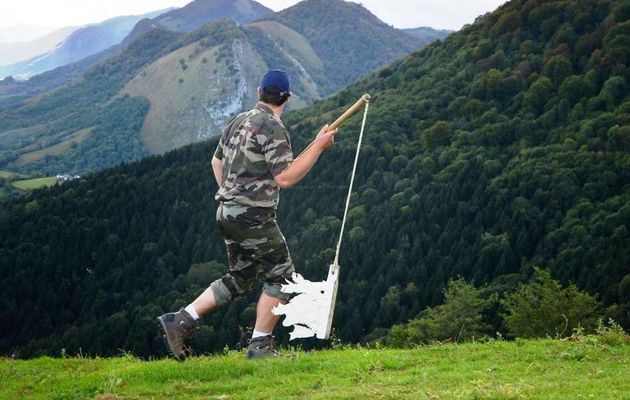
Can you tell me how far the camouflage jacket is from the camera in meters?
8.44

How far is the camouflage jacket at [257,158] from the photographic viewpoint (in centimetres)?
844

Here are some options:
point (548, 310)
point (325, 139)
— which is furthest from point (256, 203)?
point (548, 310)

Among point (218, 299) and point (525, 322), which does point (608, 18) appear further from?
point (218, 299)

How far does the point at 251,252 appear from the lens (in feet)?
28.5

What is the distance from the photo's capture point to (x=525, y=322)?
214 ft

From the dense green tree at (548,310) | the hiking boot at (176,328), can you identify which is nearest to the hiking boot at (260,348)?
the hiking boot at (176,328)

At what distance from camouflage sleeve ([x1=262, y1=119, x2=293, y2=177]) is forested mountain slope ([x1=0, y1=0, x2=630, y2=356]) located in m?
72.8

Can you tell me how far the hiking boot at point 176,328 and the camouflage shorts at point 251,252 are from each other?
1.46ft

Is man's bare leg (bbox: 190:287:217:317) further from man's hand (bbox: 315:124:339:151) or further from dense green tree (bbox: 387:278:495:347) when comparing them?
dense green tree (bbox: 387:278:495:347)

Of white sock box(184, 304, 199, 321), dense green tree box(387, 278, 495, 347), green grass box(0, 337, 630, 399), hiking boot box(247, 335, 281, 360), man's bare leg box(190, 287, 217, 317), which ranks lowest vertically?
dense green tree box(387, 278, 495, 347)

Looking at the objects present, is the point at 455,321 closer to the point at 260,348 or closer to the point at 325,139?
the point at 260,348

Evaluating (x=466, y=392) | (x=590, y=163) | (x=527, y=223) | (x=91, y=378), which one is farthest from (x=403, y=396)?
(x=590, y=163)

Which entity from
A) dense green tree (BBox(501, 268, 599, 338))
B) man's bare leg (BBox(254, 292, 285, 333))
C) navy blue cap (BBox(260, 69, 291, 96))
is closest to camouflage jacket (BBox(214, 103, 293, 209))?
navy blue cap (BBox(260, 69, 291, 96))

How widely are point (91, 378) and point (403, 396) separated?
4004 millimetres
